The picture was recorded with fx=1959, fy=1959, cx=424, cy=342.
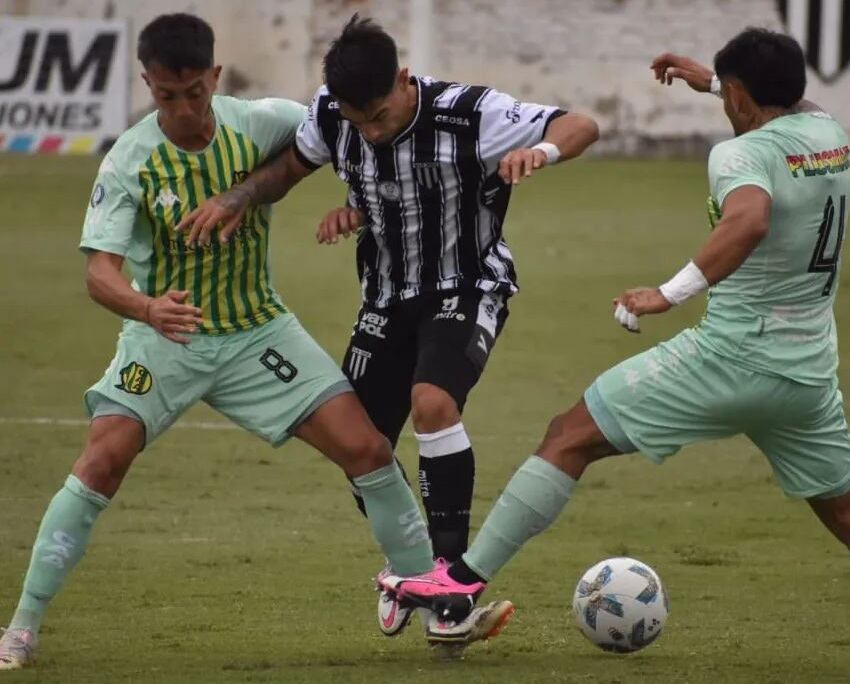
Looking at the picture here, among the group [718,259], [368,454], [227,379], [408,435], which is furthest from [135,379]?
[408,435]

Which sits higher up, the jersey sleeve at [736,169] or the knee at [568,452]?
the jersey sleeve at [736,169]

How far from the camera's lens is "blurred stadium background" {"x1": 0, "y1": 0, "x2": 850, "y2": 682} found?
7375 millimetres

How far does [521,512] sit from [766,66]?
68.0 inches

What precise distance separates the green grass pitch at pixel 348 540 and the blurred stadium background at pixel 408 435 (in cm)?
3

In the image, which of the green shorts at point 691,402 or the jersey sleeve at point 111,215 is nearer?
the green shorts at point 691,402

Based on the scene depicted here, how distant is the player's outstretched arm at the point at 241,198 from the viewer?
6.84 meters

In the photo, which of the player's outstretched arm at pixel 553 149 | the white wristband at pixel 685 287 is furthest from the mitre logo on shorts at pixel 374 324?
the white wristband at pixel 685 287

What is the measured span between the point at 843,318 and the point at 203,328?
1161 cm

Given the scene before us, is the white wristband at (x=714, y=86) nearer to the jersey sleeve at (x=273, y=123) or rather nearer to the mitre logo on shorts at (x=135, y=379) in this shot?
the jersey sleeve at (x=273, y=123)

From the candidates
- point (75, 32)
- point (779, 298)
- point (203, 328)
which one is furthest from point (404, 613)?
point (75, 32)

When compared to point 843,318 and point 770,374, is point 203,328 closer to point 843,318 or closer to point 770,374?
point 770,374

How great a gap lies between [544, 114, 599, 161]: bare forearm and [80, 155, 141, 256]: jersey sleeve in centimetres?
150

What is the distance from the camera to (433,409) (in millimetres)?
6938

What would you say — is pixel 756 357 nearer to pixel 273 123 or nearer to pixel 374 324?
pixel 374 324
